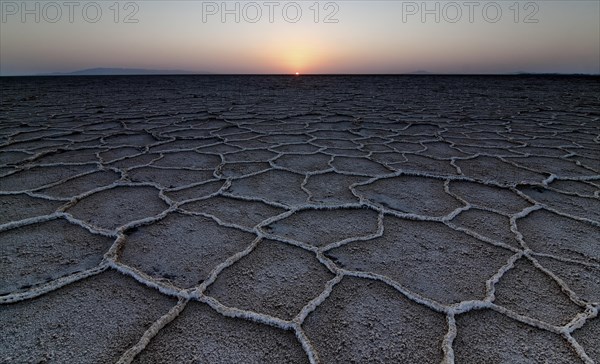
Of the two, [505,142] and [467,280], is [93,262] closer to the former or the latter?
[467,280]

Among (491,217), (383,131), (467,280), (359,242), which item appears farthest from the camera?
(383,131)

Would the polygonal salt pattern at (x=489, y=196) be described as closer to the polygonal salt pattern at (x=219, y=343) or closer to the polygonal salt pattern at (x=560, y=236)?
the polygonal salt pattern at (x=560, y=236)

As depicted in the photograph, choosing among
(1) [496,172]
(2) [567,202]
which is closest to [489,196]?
(2) [567,202]

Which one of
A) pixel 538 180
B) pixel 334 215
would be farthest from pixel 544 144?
pixel 334 215

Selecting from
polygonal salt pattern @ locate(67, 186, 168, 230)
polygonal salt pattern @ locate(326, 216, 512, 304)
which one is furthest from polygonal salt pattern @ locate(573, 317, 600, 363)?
polygonal salt pattern @ locate(67, 186, 168, 230)

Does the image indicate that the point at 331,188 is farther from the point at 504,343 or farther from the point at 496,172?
the point at 504,343

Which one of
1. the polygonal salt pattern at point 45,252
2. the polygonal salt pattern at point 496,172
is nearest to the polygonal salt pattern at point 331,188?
the polygonal salt pattern at point 496,172

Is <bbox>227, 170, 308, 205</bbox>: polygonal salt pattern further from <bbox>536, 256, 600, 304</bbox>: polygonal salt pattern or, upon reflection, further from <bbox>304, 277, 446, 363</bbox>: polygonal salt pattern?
<bbox>536, 256, 600, 304</bbox>: polygonal salt pattern
